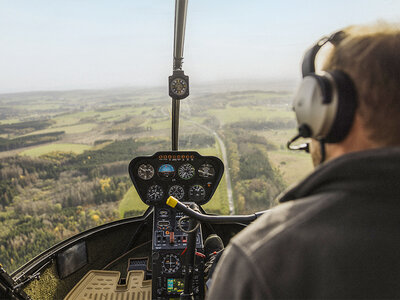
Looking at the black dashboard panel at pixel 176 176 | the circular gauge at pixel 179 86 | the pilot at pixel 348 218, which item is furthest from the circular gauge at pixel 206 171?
the pilot at pixel 348 218

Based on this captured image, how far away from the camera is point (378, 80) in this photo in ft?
1.82

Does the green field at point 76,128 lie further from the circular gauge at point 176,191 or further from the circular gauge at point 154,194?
the circular gauge at point 176,191

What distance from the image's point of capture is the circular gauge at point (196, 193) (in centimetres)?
292

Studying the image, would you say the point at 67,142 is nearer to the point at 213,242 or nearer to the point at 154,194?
the point at 154,194

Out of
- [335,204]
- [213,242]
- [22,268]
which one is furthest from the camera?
[213,242]

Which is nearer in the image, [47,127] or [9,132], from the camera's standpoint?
[9,132]

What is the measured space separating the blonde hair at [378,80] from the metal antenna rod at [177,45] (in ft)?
5.64

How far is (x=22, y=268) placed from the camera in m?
2.04

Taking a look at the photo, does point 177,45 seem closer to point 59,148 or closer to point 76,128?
point 59,148

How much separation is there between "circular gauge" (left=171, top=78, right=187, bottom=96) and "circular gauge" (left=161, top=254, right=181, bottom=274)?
1450mm

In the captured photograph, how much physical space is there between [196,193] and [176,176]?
27 cm

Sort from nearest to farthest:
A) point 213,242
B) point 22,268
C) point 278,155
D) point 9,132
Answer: point 22,268, point 213,242, point 278,155, point 9,132

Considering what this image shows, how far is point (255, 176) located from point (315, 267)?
2.55 metres

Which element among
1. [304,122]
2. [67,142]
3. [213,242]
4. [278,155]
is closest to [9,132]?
[67,142]
